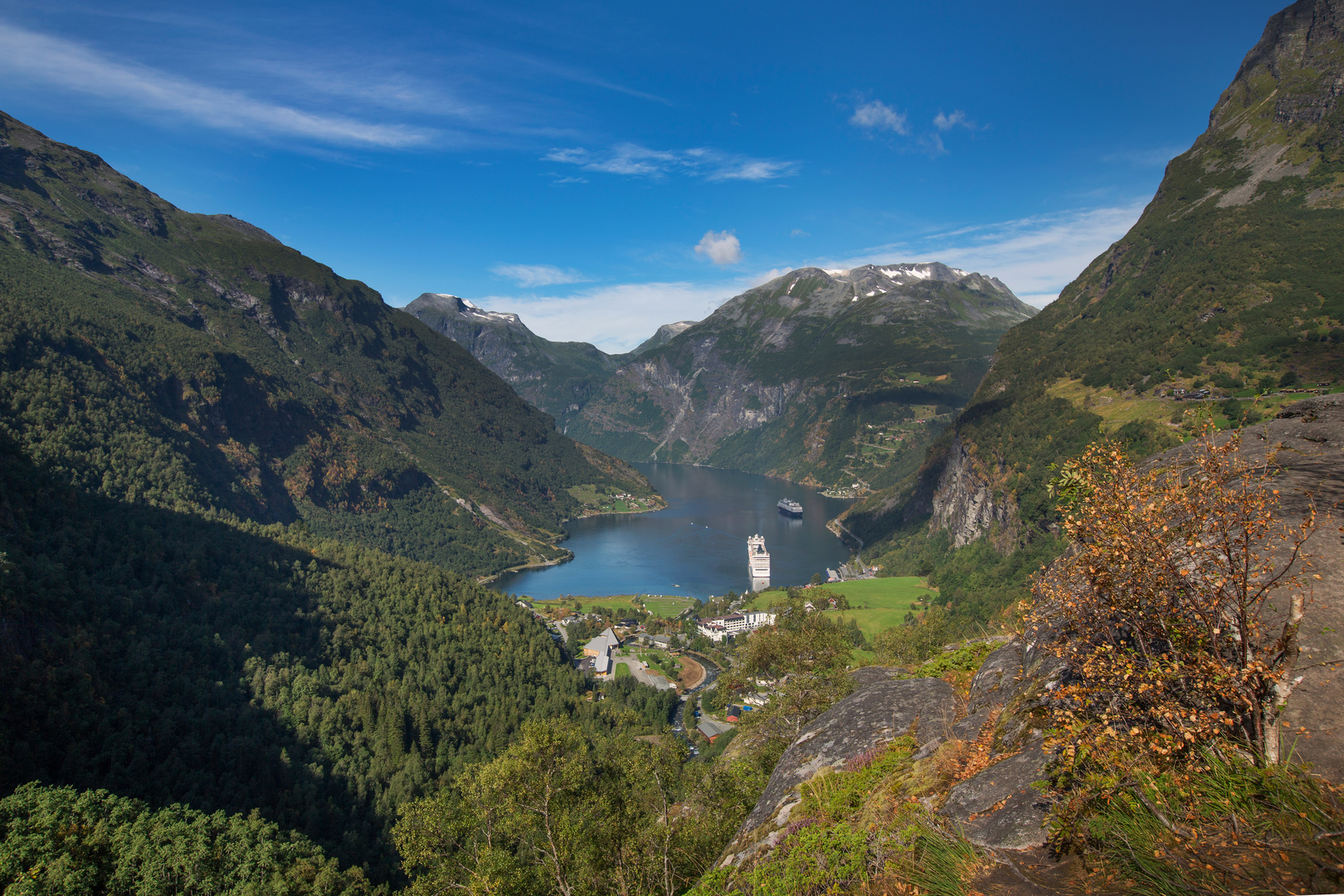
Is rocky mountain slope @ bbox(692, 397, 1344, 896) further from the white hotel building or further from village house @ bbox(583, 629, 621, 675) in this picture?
the white hotel building

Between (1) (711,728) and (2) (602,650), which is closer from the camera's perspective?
(1) (711,728)

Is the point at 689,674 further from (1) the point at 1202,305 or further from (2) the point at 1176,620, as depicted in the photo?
(1) the point at 1202,305

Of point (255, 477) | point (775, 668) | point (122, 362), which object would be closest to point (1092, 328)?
point (775, 668)

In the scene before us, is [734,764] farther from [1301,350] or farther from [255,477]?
[255,477]

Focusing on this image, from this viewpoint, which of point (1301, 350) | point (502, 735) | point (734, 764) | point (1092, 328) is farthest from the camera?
point (1092, 328)

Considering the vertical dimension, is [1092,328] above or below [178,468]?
above

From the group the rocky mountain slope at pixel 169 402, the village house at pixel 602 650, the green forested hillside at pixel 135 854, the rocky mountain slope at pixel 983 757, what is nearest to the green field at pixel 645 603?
the village house at pixel 602 650

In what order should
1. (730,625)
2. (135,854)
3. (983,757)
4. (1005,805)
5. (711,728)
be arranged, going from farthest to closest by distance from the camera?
1. (730,625)
2. (711,728)
3. (135,854)
4. (983,757)
5. (1005,805)

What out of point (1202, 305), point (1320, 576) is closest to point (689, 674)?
point (1320, 576)

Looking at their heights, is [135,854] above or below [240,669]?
above
